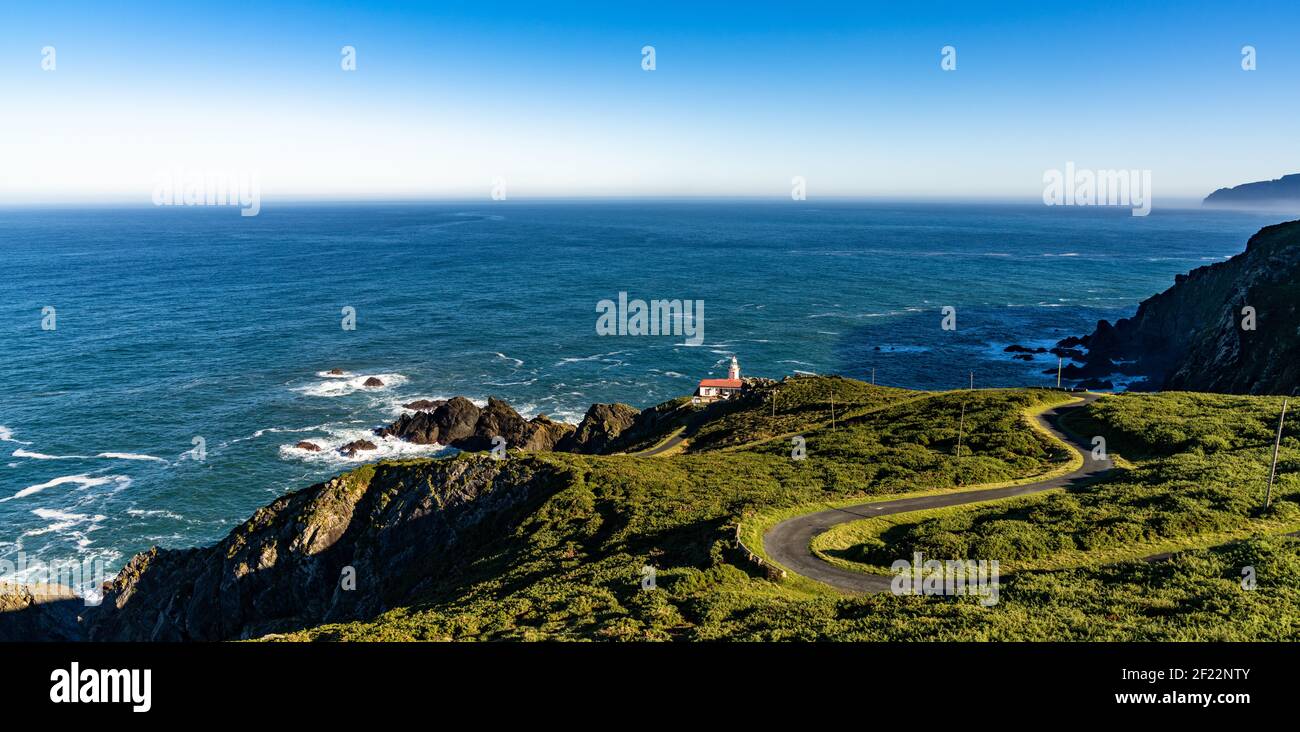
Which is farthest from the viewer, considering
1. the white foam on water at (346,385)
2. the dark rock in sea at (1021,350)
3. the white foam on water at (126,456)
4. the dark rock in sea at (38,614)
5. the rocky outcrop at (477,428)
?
the dark rock in sea at (1021,350)

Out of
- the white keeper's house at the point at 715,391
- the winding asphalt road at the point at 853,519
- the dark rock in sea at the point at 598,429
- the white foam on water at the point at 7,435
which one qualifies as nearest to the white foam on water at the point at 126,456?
the white foam on water at the point at 7,435

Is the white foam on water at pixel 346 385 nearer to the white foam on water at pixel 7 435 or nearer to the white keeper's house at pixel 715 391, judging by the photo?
the white foam on water at pixel 7 435

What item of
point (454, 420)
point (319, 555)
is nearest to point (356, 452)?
point (454, 420)

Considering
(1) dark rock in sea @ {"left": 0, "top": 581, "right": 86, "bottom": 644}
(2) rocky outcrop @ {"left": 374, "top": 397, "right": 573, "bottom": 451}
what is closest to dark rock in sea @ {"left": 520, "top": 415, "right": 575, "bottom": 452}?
(2) rocky outcrop @ {"left": 374, "top": 397, "right": 573, "bottom": 451}

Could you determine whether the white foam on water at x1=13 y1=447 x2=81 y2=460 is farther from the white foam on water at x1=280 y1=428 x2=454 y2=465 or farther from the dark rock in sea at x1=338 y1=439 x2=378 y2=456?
the dark rock in sea at x1=338 y1=439 x2=378 y2=456

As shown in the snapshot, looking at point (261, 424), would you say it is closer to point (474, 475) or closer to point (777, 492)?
point (474, 475)
